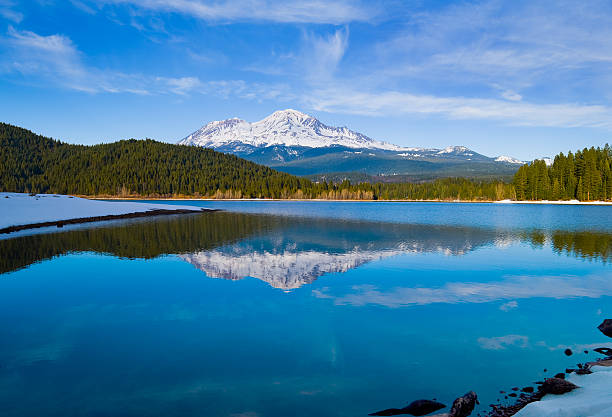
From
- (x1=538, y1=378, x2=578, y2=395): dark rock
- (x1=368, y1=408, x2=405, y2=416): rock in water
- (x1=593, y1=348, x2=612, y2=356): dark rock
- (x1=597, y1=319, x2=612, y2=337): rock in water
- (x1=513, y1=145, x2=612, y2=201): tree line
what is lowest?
(x1=368, y1=408, x2=405, y2=416): rock in water

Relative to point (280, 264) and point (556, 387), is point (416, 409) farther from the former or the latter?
point (280, 264)

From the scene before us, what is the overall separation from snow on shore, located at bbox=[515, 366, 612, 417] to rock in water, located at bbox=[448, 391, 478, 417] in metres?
0.96

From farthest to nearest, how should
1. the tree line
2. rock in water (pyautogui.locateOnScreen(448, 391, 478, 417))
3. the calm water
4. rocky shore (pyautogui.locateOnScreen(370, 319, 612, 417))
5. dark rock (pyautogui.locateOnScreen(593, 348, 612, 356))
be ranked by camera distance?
the tree line
dark rock (pyautogui.locateOnScreen(593, 348, 612, 356))
the calm water
rock in water (pyautogui.locateOnScreen(448, 391, 478, 417))
rocky shore (pyautogui.locateOnScreen(370, 319, 612, 417))

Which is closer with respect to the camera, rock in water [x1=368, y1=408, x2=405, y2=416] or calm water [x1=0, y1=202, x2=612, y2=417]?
rock in water [x1=368, y1=408, x2=405, y2=416]

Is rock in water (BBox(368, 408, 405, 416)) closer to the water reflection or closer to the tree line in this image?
the water reflection

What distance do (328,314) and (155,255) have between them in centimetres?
2021

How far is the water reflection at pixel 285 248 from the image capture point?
79.9ft

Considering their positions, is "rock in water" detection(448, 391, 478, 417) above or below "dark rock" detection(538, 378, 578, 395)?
below

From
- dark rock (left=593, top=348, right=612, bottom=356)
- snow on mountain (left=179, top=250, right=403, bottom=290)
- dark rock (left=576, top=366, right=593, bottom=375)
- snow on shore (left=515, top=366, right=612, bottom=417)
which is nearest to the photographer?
snow on shore (left=515, top=366, right=612, bottom=417)

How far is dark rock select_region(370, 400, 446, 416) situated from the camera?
362 inches

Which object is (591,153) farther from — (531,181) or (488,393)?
(488,393)

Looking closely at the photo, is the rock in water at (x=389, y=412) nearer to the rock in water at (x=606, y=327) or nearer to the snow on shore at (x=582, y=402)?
the snow on shore at (x=582, y=402)

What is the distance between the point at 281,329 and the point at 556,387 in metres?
8.78

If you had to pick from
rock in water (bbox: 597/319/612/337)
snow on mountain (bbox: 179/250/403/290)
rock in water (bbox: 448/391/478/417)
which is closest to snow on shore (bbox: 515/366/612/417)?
rock in water (bbox: 448/391/478/417)
